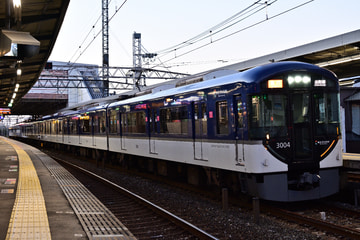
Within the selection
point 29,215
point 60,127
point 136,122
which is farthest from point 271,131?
point 60,127

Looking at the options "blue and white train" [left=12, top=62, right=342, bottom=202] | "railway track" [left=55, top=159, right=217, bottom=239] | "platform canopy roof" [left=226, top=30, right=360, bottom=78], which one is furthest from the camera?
"platform canopy roof" [left=226, top=30, right=360, bottom=78]

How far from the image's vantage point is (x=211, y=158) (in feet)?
32.3

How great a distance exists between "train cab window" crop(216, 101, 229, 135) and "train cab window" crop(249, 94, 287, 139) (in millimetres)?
897

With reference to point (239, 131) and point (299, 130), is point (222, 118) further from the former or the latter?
point (299, 130)

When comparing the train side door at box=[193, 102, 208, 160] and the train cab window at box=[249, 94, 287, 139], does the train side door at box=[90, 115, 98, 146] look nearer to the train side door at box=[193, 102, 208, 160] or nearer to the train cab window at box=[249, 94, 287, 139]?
the train side door at box=[193, 102, 208, 160]

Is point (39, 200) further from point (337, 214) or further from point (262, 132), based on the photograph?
point (337, 214)

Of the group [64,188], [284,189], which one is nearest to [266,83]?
[284,189]

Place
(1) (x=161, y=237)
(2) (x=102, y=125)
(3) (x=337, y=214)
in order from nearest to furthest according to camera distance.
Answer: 1. (1) (x=161, y=237)
2. (3) (x=337, y=214)
3. (2) (x=102, y=125)

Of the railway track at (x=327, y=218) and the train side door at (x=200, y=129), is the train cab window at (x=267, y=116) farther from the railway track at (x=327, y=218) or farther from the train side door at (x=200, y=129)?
the train side door at (x=200, y=129)

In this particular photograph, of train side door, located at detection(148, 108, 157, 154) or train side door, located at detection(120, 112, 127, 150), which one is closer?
train side door, located at detection(148, 108, 157, 154)

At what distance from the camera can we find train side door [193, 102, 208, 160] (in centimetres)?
1017

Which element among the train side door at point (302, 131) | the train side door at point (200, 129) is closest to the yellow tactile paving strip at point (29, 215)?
the train side door at point (200, 129)

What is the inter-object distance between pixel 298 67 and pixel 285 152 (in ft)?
6.18

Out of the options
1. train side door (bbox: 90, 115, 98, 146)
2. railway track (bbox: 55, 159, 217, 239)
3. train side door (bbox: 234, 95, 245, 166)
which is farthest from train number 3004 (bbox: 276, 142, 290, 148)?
train side door (bbox: 90, 115, 98, 146)
